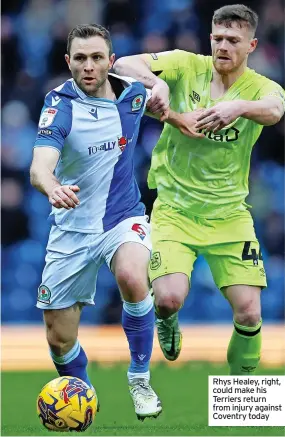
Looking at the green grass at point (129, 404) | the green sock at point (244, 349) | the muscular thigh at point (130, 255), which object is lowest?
the green grass at point (129, 404)

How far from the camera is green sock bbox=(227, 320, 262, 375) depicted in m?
8.63

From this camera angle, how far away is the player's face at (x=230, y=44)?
834 cm

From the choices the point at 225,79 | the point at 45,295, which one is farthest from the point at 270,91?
the point at 45,295

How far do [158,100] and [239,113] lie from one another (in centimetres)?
61

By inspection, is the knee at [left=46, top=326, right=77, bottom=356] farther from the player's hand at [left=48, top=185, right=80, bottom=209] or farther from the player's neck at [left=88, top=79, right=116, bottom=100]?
the player's neck at [left=88, top=79, right=116, bottom=100]

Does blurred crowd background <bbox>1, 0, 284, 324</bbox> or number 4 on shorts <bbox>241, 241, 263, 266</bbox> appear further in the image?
blurred crowd background <bbox>1, 0, 284, 324</bbox>

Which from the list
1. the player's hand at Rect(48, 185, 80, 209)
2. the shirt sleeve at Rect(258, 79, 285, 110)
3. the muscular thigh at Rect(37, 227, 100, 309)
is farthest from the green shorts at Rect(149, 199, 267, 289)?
the player's hand at Rect(48, 185, 80, 209)

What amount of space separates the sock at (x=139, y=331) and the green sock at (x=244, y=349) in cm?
87

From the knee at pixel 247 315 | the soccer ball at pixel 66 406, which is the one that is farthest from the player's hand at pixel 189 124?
the soccer ball at pixel 66 406

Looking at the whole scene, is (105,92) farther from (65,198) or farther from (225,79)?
(65,198)

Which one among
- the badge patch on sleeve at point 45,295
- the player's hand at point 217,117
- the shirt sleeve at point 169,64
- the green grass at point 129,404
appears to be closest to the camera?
the green grass at point 129,404

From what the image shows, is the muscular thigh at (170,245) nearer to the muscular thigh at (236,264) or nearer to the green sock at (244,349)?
the muscular thigh at (236,264)

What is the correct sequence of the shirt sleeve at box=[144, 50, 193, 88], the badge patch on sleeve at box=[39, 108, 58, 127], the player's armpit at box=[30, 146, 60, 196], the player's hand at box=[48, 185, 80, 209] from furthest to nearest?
the shirt sleeve at box=[144, 50, 193, 88]
the badge patch on sleeve at box=[39, 108, 58, 127]
the player's armpit at box=[30, 146, 60, 196]
the player's hand at box=[48, 185, 80, 209]

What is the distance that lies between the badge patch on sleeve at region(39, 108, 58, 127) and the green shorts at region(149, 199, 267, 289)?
155 cm
